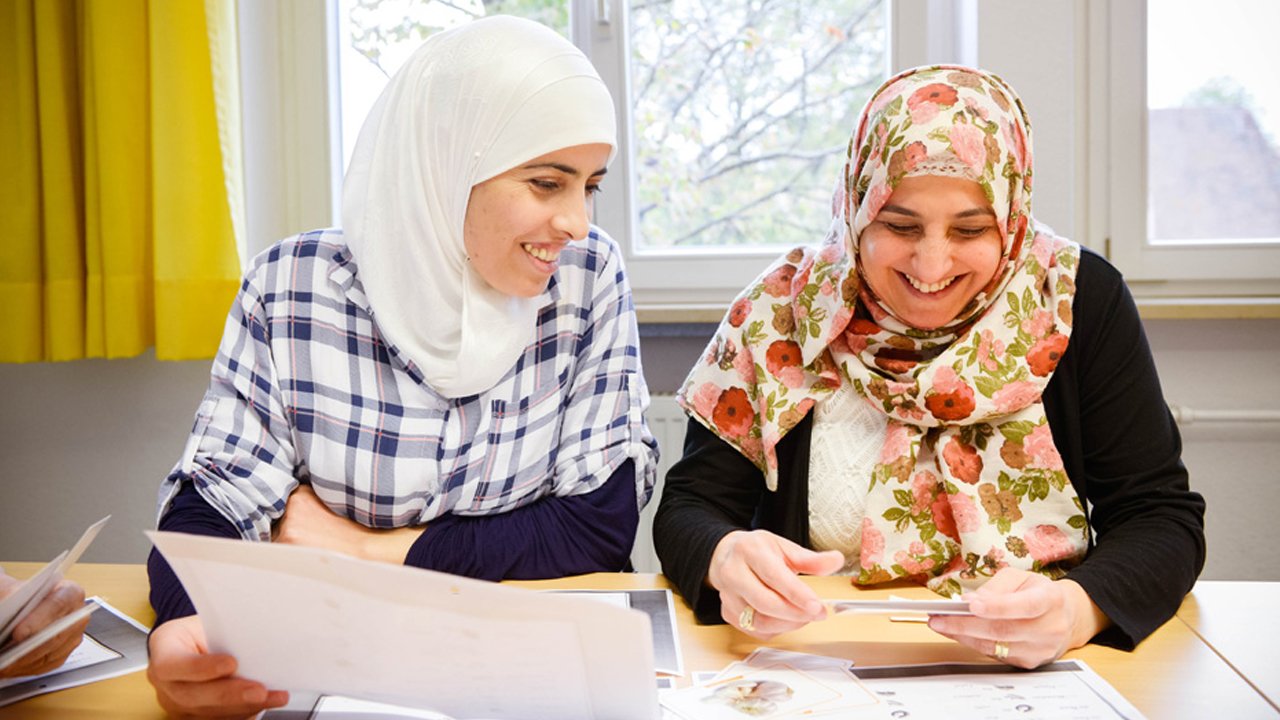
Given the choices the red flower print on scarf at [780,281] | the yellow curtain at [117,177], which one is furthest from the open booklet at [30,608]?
the yellow curtain at [117,177]

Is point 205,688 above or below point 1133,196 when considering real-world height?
below

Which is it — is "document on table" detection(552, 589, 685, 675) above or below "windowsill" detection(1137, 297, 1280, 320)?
below

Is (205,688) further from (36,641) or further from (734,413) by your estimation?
(734,413)

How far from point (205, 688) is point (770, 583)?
1.60ft

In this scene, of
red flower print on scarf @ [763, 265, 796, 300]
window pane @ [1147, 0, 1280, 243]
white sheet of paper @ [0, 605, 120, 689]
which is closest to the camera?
white sheet of paper @ [0, 605, 120, 689]

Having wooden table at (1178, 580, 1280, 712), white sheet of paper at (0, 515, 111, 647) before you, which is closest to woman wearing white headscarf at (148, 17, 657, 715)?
white sheet of paper at (0, 515, 111, 647)

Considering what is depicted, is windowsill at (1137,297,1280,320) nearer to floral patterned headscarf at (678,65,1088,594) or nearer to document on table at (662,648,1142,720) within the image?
floral patterned headscarf at (678,65,1088,594)

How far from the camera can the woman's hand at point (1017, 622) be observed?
87 cm

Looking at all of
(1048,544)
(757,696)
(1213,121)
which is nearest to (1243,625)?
(1048,544)

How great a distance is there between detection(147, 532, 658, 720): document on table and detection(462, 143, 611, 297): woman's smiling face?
2.08 feet

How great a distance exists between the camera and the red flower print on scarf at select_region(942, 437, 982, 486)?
117cm

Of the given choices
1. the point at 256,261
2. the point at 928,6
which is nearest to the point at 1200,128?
the point at 928,6

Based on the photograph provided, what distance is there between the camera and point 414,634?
0.70m

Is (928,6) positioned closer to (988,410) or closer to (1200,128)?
(1200,128)
